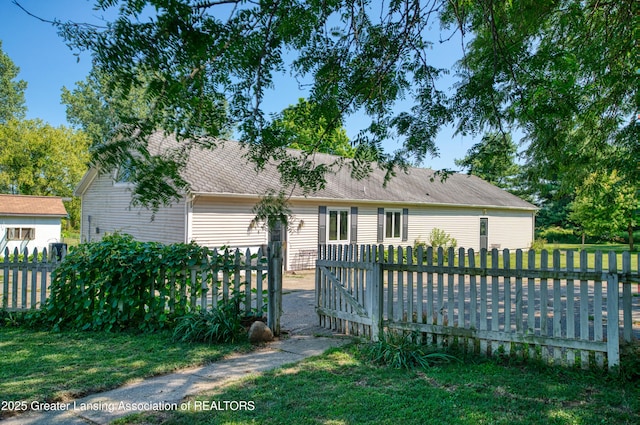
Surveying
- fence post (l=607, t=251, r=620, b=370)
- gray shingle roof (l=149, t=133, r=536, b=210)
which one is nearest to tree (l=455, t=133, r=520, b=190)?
fence post (l=607, t=251, r=620, b=370)

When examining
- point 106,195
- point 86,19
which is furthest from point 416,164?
point 106,195

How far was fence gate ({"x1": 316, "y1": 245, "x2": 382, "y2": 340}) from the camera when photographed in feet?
18.1

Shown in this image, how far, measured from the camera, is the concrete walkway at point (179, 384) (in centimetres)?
331

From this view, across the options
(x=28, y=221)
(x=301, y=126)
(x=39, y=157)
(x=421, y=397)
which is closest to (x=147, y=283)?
(x=301, y=126)

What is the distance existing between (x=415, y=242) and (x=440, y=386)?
52.7 feet

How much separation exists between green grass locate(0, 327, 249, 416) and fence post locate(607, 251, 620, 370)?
4.00 meters

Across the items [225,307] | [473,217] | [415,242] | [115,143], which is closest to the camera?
[115,143]

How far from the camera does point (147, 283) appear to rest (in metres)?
6.19

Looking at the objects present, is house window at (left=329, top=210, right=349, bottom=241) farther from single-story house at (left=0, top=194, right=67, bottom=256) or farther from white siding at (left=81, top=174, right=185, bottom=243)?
single-story house at (left=0, top=194, right=67, bottom=256)

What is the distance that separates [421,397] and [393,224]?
16135 millimetres

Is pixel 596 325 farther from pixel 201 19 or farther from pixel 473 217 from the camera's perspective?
pixel 473 217

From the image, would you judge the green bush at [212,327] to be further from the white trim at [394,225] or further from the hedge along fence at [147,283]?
the white trim at [394,225]

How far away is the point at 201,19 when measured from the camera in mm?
2500

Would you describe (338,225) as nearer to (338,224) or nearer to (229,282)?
(338,224)
